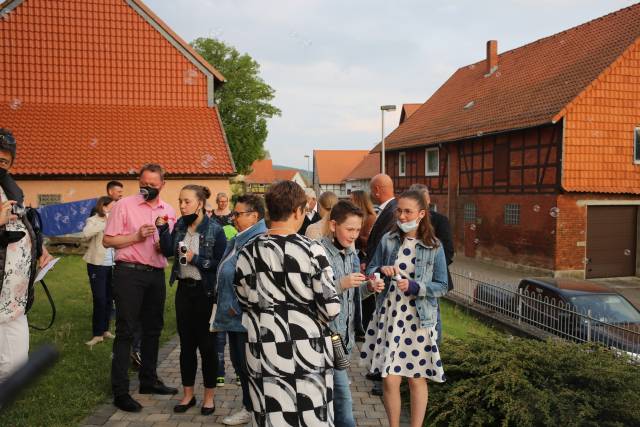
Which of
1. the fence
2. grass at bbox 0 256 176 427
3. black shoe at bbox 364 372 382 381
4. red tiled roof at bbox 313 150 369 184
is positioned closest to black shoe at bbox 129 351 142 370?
grass at bbox 0 256 176 427

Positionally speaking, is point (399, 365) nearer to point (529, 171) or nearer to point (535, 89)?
point (529, 171)

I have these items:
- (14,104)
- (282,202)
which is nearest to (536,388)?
(282,202)

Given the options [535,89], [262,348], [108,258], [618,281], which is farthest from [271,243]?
[535,89]

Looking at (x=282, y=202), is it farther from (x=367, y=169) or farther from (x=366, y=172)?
(x=367, y=169)

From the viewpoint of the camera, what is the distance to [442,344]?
539cm

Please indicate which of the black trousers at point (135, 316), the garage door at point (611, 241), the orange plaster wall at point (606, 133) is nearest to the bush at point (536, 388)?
the black trousers at point (135, 316)

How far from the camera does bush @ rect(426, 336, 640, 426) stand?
4.07m

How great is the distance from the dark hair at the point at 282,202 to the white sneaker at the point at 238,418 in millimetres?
2439

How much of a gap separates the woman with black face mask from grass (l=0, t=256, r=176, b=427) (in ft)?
3.06

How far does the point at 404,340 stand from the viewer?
403cm

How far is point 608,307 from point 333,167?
235 feet

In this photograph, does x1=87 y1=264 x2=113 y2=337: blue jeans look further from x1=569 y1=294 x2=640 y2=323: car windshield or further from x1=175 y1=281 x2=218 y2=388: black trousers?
x1=569 y1=294 x2=640 y2=323: car windshield

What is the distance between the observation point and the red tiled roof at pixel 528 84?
62.9 ft

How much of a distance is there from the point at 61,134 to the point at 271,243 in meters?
18.6
